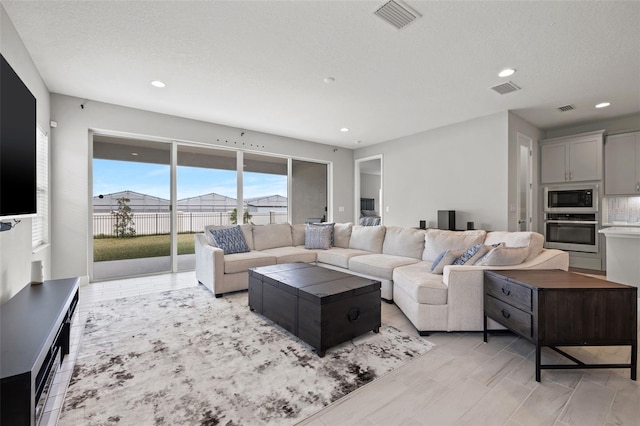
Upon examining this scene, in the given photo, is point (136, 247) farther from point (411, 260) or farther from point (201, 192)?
point (411, 260)

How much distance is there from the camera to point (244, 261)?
3908 millimetres

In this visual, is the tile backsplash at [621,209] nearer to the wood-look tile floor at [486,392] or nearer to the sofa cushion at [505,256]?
the wood-look tile floor at [486,392]

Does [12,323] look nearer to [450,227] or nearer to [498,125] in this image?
[450,227]

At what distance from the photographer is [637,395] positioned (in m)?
1.72

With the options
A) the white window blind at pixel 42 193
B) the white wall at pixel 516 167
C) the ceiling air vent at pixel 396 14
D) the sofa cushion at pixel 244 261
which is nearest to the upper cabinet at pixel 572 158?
the white wall at pixel 516 167

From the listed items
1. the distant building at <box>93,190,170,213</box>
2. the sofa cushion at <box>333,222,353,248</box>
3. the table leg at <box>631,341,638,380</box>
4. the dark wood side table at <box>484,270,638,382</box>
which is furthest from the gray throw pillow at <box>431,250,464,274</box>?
the distant building at <box>93,190,170,213</box>

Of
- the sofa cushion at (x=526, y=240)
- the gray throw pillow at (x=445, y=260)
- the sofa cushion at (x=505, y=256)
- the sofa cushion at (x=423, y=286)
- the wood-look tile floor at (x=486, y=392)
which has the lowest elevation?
the wood-look tile floor at (x=486, y=392)

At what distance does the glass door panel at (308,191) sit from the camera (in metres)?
6.72

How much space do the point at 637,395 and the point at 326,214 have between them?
595cm

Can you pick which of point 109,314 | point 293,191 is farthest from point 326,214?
point 109,314

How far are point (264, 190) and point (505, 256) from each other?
15.6 ft

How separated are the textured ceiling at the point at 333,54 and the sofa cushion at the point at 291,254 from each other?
7.43 feet

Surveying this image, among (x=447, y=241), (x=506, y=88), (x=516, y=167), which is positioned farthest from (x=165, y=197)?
(x=516, y=167)

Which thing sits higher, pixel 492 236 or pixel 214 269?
pixel 492 236
